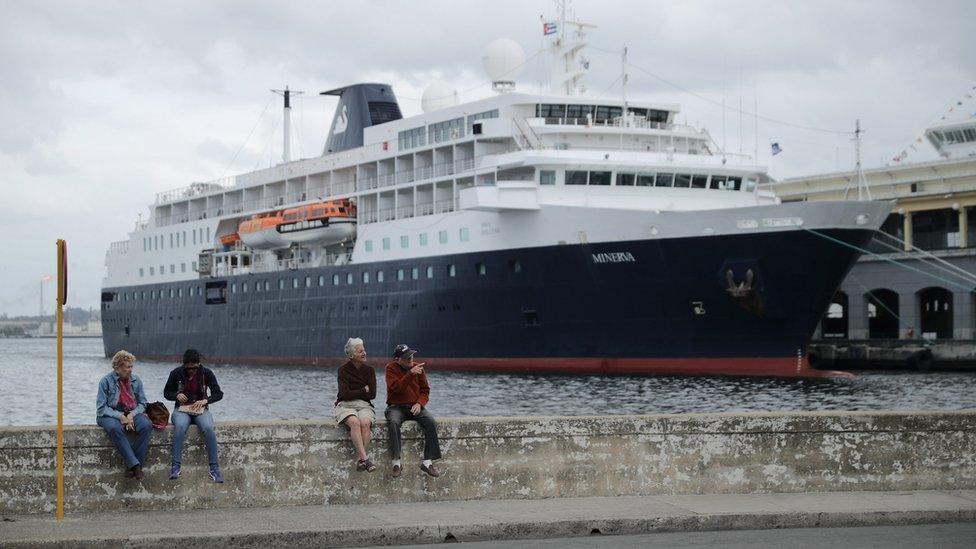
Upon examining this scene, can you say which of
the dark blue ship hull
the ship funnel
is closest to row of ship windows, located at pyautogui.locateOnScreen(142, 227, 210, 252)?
the ship funnel

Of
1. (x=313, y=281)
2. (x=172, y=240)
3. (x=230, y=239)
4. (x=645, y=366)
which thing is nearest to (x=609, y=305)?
(x=645, y=366)

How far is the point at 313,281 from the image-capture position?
177ft

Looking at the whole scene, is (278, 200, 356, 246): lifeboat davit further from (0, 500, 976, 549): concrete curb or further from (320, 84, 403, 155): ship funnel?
(0, 500, 976, 549): concrete curb

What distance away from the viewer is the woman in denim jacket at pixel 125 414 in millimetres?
10695

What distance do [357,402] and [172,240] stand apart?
59.5 m

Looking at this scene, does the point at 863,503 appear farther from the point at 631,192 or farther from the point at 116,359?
the point at 631,192

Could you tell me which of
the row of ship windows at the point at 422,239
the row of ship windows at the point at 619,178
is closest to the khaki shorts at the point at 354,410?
the row of ship windows at the point at 619,178

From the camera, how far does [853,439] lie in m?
12.0

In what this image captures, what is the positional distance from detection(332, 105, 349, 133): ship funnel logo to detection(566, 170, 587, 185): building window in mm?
19542

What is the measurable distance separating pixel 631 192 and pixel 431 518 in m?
33.0

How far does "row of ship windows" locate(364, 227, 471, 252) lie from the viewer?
1779 inches

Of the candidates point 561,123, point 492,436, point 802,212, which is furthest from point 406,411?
point 561,123

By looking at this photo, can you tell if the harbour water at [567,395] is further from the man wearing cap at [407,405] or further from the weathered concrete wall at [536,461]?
the man wearing cap at [407,405]

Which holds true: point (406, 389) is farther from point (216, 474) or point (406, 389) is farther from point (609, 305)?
point (609, 305)
